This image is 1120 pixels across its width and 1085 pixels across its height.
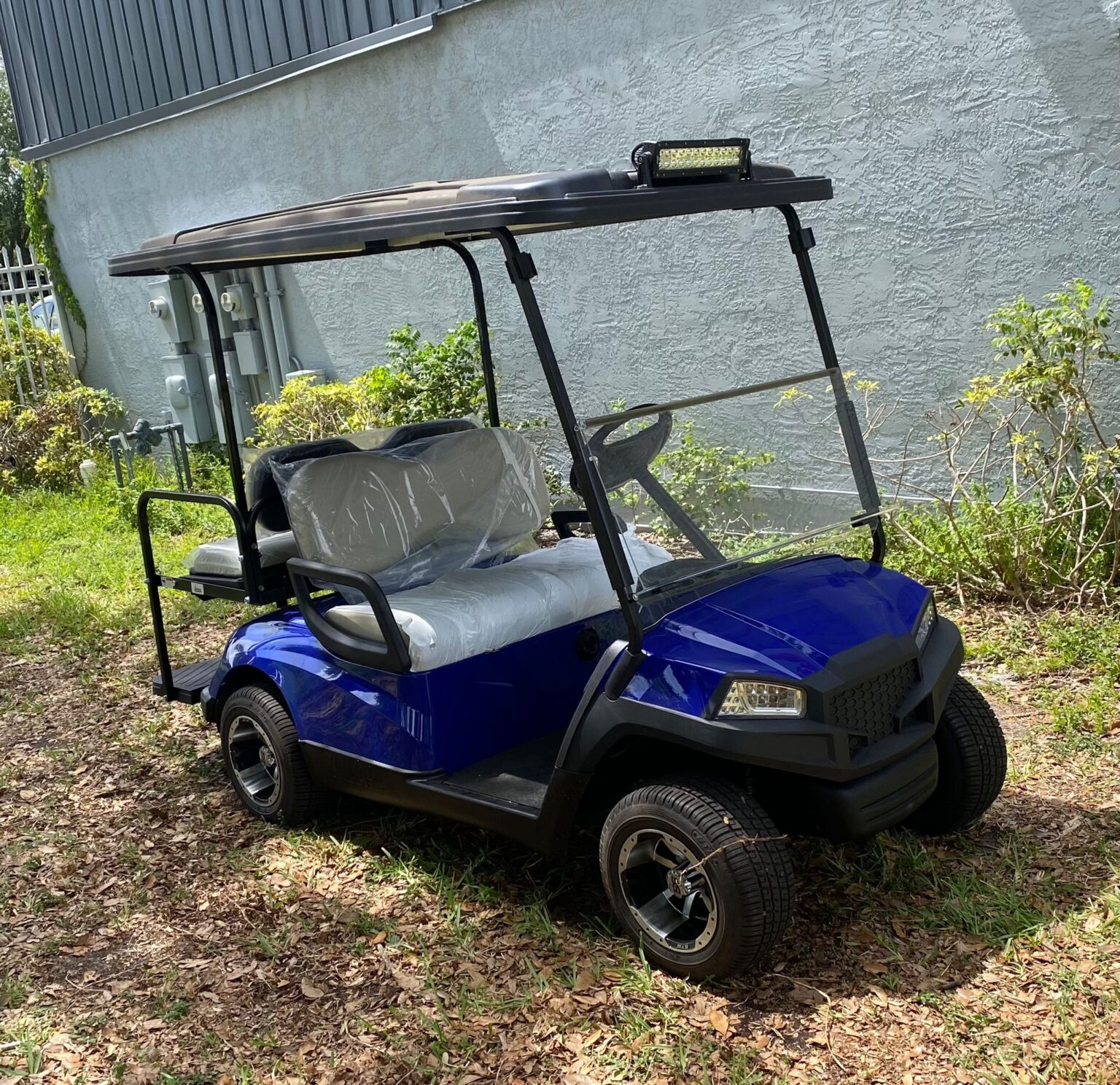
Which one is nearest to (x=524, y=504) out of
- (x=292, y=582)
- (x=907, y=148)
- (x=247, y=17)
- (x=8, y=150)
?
(x=292, y=582)

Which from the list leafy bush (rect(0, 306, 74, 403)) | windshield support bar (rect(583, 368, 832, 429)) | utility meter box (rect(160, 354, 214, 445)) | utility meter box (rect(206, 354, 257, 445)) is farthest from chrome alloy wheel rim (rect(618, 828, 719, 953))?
leafy bush (rect(0, 306, 74, 403))

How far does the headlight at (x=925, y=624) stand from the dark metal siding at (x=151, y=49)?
512 cm

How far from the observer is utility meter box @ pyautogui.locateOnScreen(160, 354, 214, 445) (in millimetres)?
→ 9562

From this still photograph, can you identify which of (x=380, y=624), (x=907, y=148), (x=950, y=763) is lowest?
(x=950, y=763)

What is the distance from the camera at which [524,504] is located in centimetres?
413

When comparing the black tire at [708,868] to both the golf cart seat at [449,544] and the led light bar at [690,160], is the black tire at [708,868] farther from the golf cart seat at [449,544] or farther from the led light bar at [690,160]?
the led light bar at [690,160]

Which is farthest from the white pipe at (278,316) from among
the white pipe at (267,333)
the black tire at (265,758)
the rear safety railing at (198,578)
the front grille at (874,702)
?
the front grille at (874,702)

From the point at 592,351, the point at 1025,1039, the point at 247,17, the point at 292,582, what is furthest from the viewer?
the point at 247,17

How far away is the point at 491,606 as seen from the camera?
11.3 ft

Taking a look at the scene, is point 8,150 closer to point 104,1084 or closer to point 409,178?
point 409,178

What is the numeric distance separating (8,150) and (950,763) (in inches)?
1097

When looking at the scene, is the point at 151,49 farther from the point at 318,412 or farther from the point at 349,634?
the point at 349,634

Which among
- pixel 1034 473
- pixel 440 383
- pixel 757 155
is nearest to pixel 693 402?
pixel 1034 473

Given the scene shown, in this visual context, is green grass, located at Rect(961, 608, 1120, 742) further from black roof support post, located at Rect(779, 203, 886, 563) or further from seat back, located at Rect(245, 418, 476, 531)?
seat back, located at Rect(245, 418, 476, 531)
